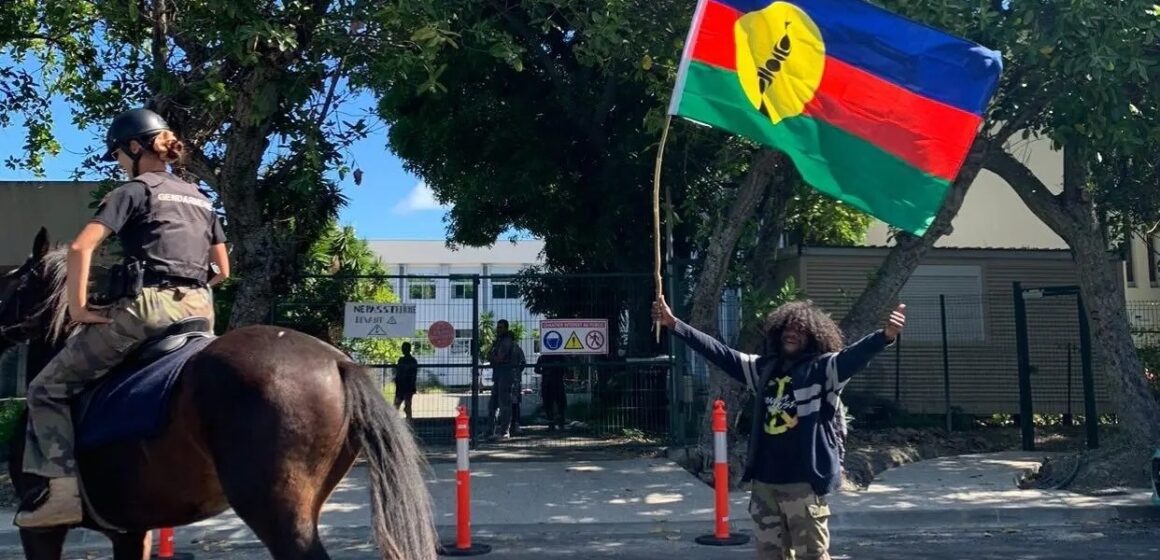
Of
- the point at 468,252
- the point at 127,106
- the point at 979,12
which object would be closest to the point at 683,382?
the point at 979,12

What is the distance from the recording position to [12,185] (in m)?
19.9

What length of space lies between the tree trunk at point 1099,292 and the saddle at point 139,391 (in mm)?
9653

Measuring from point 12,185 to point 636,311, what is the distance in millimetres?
13742

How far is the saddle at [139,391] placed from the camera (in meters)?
4.05

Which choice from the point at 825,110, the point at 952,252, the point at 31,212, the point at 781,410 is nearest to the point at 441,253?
the point at 31,212

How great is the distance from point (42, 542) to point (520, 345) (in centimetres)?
1008

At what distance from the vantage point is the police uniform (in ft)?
13.7

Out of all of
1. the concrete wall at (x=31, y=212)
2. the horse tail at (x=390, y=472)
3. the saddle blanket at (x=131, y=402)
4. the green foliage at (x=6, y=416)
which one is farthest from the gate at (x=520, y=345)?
the concrete wall at (x=31, y=212)

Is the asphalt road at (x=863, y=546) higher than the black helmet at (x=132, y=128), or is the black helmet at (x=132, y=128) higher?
the black helmet at (x=132, y=128)

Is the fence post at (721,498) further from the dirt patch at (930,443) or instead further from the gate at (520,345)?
the gate at (520,345)

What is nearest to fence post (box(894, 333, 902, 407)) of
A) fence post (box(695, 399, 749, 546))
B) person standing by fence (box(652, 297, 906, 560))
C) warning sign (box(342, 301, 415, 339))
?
warning sign (box(342, 301, 415, 339))

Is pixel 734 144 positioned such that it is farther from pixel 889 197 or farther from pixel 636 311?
pixel 889 197

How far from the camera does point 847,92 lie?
5.86 m

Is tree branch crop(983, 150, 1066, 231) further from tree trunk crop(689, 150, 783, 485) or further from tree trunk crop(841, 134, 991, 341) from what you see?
tree trunk crop(689, 150, 783, 485)
